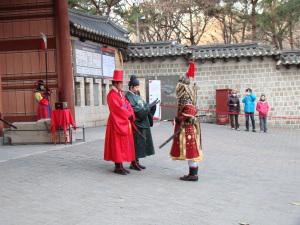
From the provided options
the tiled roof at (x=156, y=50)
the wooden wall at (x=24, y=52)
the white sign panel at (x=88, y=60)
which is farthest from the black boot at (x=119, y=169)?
the tiled roof at (x=156, y=50)

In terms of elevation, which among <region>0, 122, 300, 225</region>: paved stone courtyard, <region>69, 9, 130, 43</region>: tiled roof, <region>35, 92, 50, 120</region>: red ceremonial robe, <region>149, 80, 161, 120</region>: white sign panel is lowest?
<region>0, 122, 300, 225</region>: paved stone courtyard

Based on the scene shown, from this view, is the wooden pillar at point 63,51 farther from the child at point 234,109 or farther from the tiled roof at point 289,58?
the tiled roof at point 289,58

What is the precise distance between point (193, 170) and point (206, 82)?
14382 millimetres

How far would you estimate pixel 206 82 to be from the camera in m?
22.6

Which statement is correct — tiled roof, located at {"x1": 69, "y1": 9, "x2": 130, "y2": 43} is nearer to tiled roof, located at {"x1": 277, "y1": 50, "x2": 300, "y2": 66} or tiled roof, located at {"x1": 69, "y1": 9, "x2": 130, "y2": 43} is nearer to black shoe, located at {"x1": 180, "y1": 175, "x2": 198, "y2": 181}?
tiled roof, located at {"x1": 277, "y1": 50, "x2": 300, "y2": 66}

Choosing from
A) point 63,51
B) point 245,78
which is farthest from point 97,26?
point 245,78

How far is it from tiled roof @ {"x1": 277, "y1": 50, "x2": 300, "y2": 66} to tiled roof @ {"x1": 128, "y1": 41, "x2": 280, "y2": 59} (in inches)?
16.0

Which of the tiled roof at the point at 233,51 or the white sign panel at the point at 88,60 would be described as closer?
the white sign panel at the point at 88,60

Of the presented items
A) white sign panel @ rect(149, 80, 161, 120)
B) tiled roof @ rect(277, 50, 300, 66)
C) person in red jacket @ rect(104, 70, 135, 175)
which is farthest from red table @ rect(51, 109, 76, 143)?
tiled roof @ rect(277, 50, 300, 66)

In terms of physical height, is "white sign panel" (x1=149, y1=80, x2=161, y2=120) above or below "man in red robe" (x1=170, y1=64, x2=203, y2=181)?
above

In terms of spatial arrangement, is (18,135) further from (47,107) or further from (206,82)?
(206,82)

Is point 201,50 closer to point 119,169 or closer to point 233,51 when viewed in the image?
point 233,51

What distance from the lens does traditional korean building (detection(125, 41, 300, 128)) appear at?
22.0 meters

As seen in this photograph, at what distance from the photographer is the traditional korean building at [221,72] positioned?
22.0 meters
